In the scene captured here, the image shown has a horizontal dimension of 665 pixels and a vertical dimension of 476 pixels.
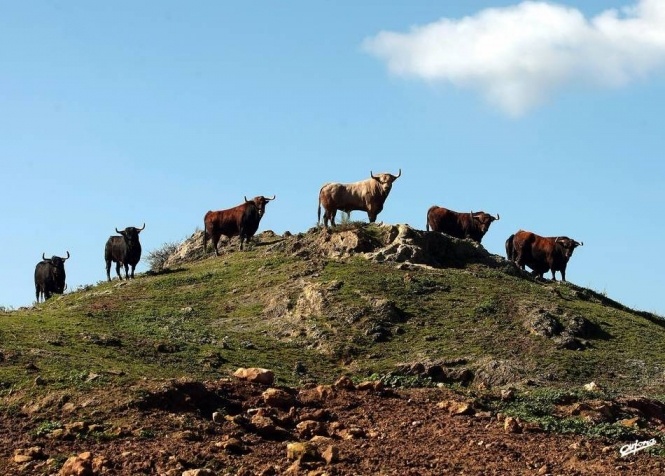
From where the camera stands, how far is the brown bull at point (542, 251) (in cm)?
3378

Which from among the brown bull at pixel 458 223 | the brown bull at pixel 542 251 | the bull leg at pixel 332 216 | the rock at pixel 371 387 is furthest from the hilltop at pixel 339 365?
the brown bull at pixel 458 223

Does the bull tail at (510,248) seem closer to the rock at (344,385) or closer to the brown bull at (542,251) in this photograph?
the brown bull at (542,251)

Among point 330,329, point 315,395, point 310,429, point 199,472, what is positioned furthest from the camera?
point 330,329

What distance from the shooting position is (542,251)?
34.0 meters

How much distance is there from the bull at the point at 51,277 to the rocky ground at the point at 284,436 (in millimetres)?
20616

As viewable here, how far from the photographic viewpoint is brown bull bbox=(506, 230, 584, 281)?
111 ft

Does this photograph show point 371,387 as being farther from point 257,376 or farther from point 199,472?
point 199,472

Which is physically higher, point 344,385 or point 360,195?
point 360,195

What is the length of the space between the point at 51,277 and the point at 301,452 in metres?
24.1

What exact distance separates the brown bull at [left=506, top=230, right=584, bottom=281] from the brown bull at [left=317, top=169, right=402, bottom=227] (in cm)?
453

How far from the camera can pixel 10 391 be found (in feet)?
48.2

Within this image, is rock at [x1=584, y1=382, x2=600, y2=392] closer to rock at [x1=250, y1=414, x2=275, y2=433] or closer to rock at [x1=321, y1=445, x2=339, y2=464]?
rock at [x1=250, y1=414, x2=275, y2=433]

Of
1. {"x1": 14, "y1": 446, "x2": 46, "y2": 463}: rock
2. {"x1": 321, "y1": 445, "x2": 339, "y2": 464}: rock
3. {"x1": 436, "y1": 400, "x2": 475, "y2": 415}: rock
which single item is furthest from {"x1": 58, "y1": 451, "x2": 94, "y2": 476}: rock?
{"x1": 436, "y1": 400, "x2": 475, "y2": 415}: rock

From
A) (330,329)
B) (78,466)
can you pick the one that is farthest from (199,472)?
(330,329)
